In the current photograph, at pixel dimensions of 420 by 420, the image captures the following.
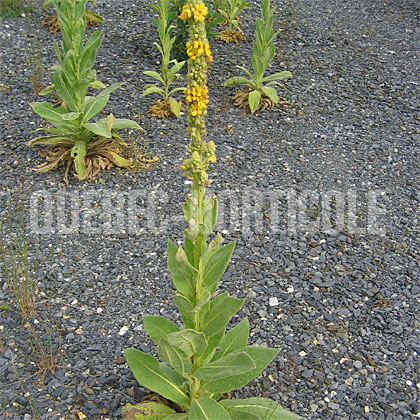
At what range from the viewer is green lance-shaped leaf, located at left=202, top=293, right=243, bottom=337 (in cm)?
238

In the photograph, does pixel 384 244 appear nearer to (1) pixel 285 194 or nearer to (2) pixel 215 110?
(1) pixel 285 194

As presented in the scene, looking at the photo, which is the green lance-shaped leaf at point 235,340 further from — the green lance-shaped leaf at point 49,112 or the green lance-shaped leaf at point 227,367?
the green lance-shaped leaf at point 49,112

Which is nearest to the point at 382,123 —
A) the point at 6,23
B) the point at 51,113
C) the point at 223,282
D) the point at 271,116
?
the point at 271,116

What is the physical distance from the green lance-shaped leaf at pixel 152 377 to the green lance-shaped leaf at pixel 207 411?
13 centimetres

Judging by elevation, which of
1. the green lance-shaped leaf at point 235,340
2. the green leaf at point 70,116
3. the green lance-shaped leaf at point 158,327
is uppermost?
the green leaf at point 70,116

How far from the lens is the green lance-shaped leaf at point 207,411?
2.39 m

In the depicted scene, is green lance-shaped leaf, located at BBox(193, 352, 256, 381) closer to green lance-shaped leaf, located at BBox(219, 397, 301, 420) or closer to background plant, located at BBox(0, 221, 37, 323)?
green lance-shaped leaf, located at BBox(219, 397, 301, 420)

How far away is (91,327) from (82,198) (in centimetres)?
124

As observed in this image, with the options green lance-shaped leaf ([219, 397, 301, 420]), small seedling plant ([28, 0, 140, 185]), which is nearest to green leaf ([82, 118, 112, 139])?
small seedling plant ([28, 0, 140, 185])

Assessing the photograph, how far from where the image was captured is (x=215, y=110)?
199 inches

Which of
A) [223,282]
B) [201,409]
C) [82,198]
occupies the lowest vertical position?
[201,409]

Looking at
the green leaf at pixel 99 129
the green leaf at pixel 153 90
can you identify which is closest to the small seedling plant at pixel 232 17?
the green leaf at pixel 153 90

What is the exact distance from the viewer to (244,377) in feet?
8.32

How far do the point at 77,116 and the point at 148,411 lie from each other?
231 cm
